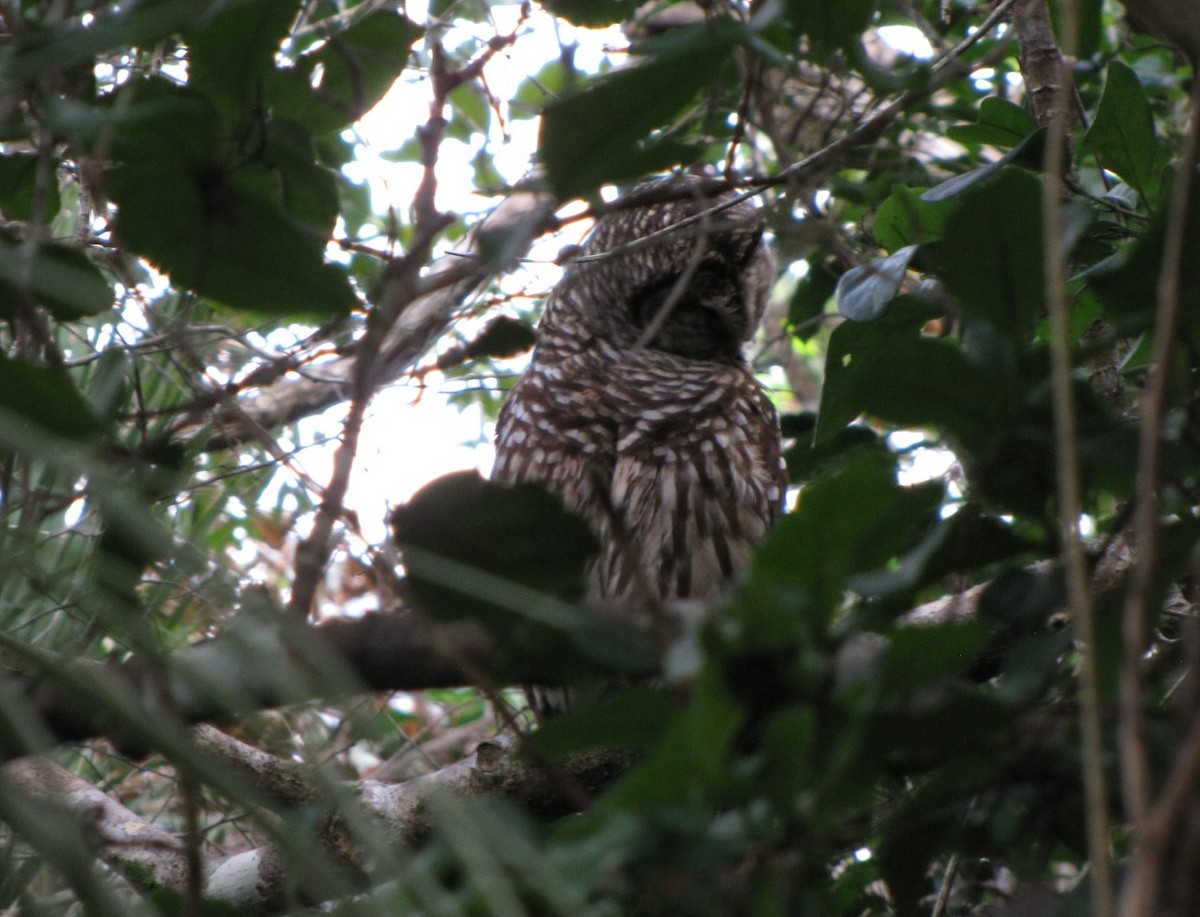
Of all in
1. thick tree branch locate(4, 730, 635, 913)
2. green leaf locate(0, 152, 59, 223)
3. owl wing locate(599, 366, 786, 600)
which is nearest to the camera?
green leaf locate(0, 152, 59, 223)

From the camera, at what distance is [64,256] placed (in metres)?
1.10

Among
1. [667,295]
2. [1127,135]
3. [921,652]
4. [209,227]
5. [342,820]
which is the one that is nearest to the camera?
[921,652]

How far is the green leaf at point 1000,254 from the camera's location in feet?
3.12

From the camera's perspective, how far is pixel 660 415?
295 cm

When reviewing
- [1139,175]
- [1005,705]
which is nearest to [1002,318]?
[1005,705]

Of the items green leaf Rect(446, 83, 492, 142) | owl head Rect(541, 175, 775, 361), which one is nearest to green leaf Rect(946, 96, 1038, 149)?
owl head Rect(541, 175, 775, 361)

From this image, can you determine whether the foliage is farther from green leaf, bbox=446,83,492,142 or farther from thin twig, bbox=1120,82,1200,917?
green leaf, bbox=446,83,492,142

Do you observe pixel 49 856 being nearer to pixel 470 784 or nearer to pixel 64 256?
pixel 64 256

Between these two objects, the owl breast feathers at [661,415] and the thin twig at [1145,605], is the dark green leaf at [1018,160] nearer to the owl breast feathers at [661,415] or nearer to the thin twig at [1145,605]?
the thin twig at [1145,605]

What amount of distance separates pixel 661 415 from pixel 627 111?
6.65 ft

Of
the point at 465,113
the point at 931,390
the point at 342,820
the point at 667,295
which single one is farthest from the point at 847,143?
the point at 465,113

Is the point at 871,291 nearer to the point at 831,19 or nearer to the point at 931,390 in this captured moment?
the point at 831,19

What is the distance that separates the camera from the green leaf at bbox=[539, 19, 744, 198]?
901 mm

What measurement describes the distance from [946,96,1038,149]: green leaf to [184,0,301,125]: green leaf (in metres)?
1.61
